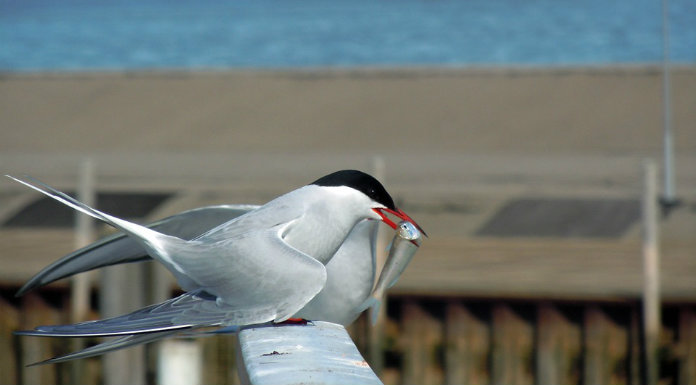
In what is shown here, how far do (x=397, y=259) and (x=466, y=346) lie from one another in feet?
19.5

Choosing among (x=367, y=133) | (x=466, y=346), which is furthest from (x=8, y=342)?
(x=367, y=133)

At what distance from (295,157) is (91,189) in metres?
11.6

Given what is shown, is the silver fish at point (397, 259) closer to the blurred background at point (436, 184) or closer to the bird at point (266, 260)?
the bird at point (266, 260)

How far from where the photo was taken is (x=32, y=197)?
1505 centimetres

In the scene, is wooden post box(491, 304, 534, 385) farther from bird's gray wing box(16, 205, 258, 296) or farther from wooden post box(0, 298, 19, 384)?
bird's gray wing box(16, 205, 258, 296)

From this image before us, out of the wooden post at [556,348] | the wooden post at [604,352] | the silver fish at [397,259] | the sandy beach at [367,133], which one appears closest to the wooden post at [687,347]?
Result: the wooden post at [604,352]

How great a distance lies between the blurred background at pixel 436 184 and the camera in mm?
8766

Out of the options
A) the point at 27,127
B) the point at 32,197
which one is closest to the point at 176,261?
the point at 32,197

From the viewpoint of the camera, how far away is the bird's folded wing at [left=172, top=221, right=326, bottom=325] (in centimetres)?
285

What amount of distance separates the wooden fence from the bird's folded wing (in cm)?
564

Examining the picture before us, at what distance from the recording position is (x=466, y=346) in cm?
886

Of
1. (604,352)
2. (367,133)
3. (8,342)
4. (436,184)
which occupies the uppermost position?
(367,133)

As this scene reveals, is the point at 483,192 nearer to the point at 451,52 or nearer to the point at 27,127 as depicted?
the point at 27,127

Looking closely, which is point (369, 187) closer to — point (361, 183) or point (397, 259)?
point (361, 183)
